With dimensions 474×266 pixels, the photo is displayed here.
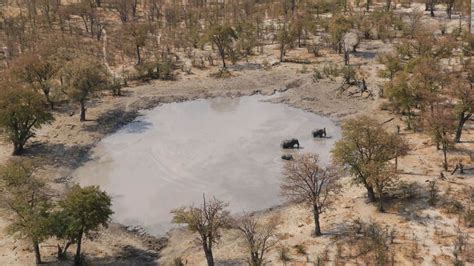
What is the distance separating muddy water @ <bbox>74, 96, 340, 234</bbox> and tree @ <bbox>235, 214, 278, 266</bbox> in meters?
3.12

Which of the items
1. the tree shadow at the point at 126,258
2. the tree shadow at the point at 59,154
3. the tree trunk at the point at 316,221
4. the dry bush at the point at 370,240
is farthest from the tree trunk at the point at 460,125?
the tree shadow at the point at 59,154

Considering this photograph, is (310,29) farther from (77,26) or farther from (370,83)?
(77,26)

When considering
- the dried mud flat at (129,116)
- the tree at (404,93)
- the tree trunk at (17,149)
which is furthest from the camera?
the tree at (404,93)

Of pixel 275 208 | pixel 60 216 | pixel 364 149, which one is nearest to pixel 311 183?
pixel 275 208

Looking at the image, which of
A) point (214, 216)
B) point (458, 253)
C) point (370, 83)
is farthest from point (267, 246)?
point (370, 83)

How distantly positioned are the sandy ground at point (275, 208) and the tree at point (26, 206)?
3.05 m

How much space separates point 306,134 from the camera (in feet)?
176

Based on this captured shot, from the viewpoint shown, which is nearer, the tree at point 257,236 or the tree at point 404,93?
the tree at point 257,236

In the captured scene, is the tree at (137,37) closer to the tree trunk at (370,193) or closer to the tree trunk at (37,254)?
the tree trunk at (37,254)

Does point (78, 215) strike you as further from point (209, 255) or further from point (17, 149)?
point (17, 149)

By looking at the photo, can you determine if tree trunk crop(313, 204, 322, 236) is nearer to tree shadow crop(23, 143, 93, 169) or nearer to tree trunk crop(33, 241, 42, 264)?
tree trunk crop(33, 241, 42, 264)

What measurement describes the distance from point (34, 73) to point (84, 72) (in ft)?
25.6

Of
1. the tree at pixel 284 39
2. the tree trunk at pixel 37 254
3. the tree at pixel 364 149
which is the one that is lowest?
the tree trunk at pixel 37 254

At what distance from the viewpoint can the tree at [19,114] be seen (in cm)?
4806
